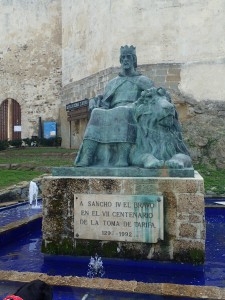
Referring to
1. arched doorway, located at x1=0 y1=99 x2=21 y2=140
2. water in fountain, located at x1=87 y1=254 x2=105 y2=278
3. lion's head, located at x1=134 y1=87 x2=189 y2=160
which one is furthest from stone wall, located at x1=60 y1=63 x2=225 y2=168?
arched doorway, located at x1=0 y1=99 x2=21 y2=140

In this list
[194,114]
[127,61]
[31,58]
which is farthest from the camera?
[31,58]

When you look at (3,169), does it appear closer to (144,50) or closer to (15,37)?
(144,50)

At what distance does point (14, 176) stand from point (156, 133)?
21.6 ft

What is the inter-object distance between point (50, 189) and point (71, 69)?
1523 centimetres

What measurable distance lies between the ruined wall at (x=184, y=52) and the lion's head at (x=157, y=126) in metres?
8.59

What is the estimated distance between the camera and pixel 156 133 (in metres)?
4.08

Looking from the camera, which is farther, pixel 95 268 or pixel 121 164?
pixel 121 164

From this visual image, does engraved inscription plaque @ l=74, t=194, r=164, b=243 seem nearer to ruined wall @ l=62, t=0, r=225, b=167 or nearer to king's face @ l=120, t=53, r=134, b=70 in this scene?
king's face @ l=120, t=53, r=134, b=70

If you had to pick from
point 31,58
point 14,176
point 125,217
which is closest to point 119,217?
point 125,217

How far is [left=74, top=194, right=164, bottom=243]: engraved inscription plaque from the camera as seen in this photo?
375 centimetres

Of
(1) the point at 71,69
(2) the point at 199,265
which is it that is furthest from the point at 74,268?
(1) the point at 71,69

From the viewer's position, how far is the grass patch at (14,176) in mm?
9010

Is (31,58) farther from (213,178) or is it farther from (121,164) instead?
(121,164)

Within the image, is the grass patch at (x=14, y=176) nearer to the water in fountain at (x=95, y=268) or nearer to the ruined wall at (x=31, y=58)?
the water in fountain at (x=95, y=268)
